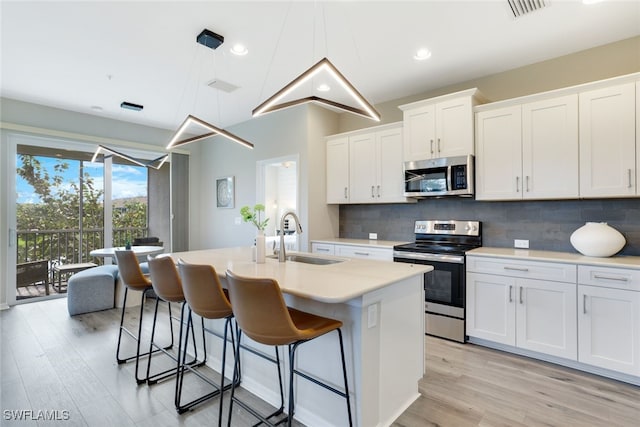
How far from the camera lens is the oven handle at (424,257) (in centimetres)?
320

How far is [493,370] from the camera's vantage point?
266cm

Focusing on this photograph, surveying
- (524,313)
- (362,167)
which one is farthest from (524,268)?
(362,167)

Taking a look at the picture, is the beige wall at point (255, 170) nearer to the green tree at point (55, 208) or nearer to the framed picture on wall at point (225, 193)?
the framed picture on wall at point (225, 193)

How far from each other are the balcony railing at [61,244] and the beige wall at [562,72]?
5790 mm

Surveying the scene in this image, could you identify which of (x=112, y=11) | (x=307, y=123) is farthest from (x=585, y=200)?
(x=112, y=11)

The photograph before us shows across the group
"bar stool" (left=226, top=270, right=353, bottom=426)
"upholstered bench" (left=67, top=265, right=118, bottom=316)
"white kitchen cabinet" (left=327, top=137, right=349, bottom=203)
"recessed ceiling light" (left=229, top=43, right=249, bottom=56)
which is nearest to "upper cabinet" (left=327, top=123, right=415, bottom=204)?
"white kitchen cabinet" (left=327, top=137, right=349, bottom=203)

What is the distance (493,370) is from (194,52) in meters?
4.00

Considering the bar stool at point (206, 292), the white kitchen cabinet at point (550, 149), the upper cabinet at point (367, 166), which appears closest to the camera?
the bar stool at point (206, 292)

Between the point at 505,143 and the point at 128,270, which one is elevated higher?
the point at 505,143

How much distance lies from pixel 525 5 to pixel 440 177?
5.42ft

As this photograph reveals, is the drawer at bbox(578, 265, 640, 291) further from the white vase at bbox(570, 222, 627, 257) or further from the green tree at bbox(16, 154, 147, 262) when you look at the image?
the green tree at bbox(16, 154, 147, 262)

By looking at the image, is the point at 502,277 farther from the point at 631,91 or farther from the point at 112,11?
the point at 112,11

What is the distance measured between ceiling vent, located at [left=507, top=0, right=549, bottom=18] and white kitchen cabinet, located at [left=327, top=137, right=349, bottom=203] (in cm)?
240

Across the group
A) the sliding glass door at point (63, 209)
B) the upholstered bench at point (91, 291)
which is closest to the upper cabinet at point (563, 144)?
the upholstered bench at point (91, 291)
